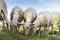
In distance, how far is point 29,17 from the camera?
2.33 metres

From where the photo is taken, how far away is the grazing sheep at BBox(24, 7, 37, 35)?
7.65ft

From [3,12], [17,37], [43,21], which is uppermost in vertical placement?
[3,12]

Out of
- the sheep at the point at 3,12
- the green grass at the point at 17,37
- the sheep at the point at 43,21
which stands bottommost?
the green grass at the point at 17,37

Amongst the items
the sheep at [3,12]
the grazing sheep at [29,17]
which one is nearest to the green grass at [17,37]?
the grazing sheep at [29,17]

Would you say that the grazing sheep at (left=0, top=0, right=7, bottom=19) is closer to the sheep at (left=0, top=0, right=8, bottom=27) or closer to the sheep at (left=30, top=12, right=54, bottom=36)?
the sheep at (left=0, top=0, right=8, bottom=27)

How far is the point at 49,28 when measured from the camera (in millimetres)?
2324

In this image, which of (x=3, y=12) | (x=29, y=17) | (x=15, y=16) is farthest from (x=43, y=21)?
(x=3, y=12)

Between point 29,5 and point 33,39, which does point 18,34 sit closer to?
point 33,39

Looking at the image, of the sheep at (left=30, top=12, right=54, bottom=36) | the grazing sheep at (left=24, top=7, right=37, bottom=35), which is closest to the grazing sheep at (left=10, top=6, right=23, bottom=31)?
the grazing sheep at (left=24, top=7, right=37, bottom=35)

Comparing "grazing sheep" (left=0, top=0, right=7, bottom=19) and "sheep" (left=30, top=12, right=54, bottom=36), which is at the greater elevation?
"grazing sheep" (left=0, top=0, right=7, bottom=19)

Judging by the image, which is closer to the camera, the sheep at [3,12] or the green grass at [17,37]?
the green grass at [17,37]

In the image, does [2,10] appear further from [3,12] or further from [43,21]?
[43,21]

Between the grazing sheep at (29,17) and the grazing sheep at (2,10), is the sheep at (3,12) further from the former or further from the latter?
the grazing sheep at (29,17)

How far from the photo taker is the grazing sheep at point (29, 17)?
7.65ft
